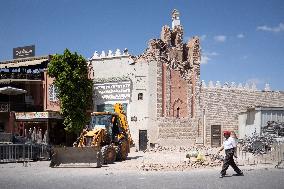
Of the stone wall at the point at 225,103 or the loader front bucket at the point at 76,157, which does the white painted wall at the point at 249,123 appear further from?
the loader front bucket at the point at 76,157

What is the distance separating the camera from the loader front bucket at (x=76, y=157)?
17.0m

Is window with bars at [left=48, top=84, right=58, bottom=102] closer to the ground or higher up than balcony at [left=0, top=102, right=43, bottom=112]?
higher up

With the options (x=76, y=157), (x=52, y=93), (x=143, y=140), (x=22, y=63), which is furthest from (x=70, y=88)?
(x=76, y=157)

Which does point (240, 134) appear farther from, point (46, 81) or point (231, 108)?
point (46, 81)

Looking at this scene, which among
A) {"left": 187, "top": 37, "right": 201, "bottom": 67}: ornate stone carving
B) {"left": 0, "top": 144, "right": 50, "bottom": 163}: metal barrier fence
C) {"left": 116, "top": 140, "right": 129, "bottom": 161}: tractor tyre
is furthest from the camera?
{"left": 187, "top": 37, "right": 201, "bottom": 67}: ornate stone carving

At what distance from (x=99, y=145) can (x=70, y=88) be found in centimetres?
1250

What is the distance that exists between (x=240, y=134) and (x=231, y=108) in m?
2.79

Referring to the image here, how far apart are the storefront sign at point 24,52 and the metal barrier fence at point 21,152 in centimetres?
2021

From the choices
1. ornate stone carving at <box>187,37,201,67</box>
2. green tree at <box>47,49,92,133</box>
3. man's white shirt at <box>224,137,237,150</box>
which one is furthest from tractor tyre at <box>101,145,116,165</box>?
ornate stone carving at <box>187,37,201,67</box>

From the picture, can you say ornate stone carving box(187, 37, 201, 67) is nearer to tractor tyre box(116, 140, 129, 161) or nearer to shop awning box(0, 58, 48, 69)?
shop awning box(0, 58, 48, 69)

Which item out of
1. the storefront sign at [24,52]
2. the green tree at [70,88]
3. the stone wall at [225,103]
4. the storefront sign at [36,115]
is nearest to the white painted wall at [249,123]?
the stone wall at [225,103]

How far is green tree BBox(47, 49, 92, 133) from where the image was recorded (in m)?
29.8

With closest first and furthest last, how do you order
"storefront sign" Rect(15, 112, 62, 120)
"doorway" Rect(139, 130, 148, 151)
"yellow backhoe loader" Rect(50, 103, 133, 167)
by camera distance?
"yellow backhoe loader" Rect(50, 103, 133, 167)
"doorway" Rect(139, 130, 148, 151)
"storefront sign" Rect(15, 112, 62, 120)

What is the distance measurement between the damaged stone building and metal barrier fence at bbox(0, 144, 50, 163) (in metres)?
10.7
